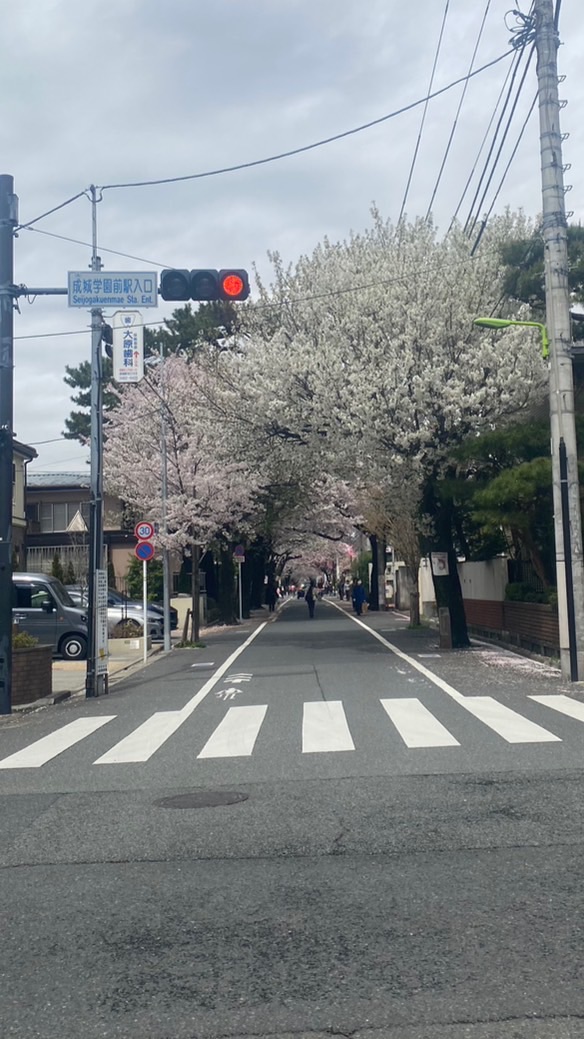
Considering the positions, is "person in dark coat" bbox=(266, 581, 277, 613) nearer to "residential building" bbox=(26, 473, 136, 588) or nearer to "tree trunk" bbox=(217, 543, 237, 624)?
"residential building" bbox=(26, 473, 136, 588)

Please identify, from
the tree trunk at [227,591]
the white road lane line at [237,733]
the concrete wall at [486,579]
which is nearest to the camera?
the white road lane line at [237,733]

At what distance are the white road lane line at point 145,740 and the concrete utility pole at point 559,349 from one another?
22.9 feet

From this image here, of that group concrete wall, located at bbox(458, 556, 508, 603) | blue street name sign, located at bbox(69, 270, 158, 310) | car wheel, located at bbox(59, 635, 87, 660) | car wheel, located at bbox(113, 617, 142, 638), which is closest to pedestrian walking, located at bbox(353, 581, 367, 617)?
concrete wall, located at bbox(458, 556, 508, 603)

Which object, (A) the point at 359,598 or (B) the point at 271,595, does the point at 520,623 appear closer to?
(A) the point at 359,598

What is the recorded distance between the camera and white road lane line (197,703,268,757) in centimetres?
1142

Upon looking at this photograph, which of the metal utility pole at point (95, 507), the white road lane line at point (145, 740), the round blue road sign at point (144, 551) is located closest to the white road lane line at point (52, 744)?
the white road lane line at point (145, 740)

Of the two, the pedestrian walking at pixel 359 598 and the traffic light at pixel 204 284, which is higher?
the traffic light at pixel 204 284

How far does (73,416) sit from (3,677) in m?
43.3

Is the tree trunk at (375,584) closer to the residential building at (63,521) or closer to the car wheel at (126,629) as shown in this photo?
the residential building at (63,521)

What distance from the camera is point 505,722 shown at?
41.7 ft

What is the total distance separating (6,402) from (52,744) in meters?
6.55

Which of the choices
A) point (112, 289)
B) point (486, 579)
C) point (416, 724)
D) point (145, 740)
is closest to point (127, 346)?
point (112, 289)

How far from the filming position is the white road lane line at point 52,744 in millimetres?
11366

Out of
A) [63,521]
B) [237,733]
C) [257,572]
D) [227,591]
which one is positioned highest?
[63,521]
